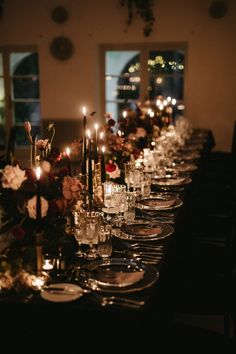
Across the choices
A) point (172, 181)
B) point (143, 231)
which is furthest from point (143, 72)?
point (143, 231)

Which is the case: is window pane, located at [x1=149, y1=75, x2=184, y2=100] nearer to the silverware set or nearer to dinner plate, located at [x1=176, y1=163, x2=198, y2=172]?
dinner plate, located at [x1=176, y1=163, x2=198, y2=172]

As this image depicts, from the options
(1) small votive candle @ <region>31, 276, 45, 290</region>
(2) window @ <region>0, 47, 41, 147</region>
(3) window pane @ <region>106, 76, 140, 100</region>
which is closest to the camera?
(1) small votive candle @ <region>31, 276, 45, 290</region>

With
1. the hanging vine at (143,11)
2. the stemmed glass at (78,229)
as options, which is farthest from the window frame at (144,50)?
the stemmed glass at (78,229)

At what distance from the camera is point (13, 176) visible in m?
1.78

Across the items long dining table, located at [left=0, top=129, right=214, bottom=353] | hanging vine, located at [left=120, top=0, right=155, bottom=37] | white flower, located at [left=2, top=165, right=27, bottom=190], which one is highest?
hanging vine, located at [left=120, top=0, right=155, bottom=37]

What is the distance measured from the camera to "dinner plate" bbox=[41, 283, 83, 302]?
1656 millimetres

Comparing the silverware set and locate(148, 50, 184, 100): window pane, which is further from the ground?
locate(148, 50, 184, 100): window pane

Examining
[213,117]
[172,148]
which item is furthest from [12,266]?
[213,117]

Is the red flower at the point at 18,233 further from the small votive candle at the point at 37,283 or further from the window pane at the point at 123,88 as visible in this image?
the window pane at the point at 123,88

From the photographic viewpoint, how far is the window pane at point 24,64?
820 centimetres

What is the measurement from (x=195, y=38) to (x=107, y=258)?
597 centimetres

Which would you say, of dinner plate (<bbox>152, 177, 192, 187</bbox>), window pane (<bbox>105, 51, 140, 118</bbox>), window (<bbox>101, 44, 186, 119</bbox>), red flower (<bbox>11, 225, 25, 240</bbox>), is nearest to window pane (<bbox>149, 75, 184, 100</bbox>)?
window (<bbox>101, 44, 186, 119</bbox>)

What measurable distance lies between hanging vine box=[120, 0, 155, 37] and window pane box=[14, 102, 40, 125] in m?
2.10

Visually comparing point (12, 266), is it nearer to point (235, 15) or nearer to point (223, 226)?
point (223, 226)
